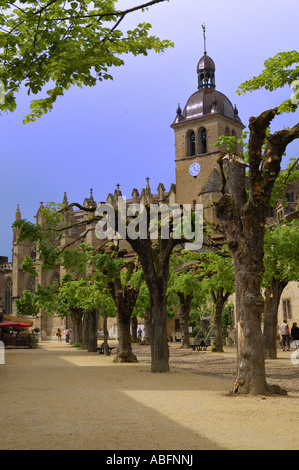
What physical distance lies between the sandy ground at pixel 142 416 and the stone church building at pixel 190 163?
53.6 meters

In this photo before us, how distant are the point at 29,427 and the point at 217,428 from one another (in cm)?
234

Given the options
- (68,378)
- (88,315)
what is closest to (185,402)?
(68,378)

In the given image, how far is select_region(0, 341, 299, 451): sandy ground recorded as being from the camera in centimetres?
598

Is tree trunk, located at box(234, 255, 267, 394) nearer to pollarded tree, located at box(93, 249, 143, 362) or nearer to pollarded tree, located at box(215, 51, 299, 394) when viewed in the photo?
pollarded tree, located at box(215, 51, 299, 394)

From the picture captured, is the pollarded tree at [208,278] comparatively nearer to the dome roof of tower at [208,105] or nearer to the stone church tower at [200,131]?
the stone church tower at [200,131]

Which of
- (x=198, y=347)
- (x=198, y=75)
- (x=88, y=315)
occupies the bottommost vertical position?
(x=198, y=347)

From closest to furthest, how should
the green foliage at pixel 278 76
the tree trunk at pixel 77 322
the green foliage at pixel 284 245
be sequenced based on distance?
the green foliage at pixel 278 76 < the green foliage at pixel 284 245 < the tree trunk at pixel 77 322

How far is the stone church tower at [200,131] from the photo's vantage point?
231ft

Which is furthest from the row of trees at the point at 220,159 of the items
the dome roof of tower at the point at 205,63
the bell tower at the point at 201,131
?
the dome roof of tower at the point at 205,63

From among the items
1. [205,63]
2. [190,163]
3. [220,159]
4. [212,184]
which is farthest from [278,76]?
[205,63]

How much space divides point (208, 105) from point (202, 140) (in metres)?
4.83
